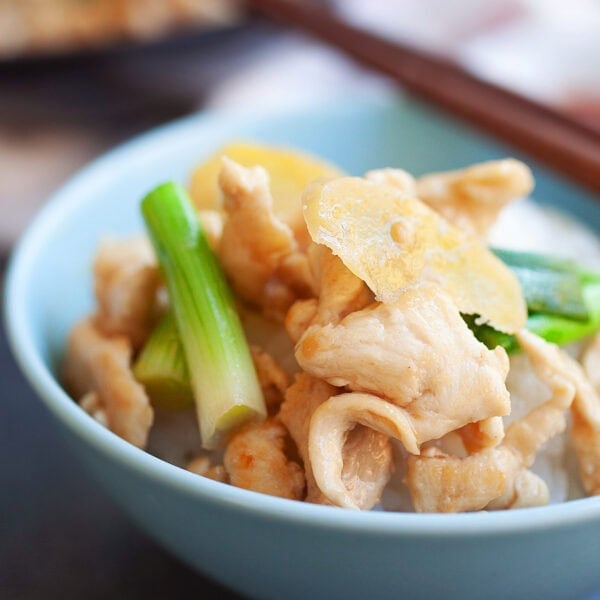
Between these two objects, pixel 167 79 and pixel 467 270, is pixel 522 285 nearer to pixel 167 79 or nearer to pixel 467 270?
pixel 467 270

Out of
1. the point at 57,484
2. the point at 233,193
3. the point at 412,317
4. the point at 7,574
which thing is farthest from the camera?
the point at 57,484

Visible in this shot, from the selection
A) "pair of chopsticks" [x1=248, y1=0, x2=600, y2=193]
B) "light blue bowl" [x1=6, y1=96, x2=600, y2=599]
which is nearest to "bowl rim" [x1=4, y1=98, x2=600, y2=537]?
"light blue bowl" [x1=6, y1=96, x2=600, y2=599]

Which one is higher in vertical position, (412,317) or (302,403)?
(412,317)

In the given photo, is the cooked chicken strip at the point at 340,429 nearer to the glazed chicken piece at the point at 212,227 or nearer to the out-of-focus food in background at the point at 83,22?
the glazed chicken piece at the point at 212,227

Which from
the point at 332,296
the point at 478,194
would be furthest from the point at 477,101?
the point at 332,296

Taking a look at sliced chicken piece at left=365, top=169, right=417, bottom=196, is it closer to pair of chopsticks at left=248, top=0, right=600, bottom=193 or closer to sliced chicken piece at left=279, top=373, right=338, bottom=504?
sliced chicken piece at left=279, top=373, right=338, bottom=504

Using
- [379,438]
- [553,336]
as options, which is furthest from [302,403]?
[553,336]

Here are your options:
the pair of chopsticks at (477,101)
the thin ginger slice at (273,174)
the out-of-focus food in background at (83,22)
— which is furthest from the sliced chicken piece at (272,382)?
the out-of-focus food in background at (83,22)
